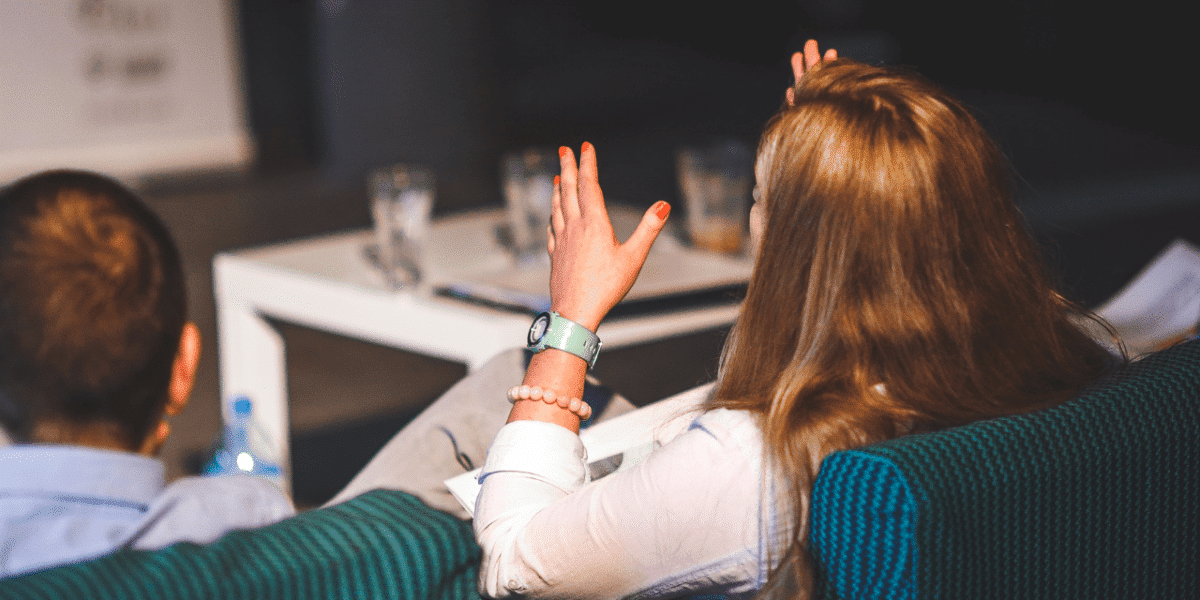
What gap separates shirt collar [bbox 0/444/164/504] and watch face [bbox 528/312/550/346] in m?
0.33

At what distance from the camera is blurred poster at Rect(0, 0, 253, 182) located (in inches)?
150

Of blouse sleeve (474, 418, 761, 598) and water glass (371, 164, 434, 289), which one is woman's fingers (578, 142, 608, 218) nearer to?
blouse sleeve (474, 418, 761, 598)

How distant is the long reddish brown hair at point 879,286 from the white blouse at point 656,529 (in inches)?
1.1

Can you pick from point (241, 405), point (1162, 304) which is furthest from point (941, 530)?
point (241, 405)

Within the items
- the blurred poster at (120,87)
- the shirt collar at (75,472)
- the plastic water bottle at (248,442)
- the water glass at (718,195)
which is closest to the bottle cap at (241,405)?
the plastic water bottle at (248,442)

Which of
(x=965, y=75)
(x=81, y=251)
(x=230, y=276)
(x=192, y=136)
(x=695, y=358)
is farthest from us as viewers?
(x=192, y=136)

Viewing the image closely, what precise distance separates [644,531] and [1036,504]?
0.90 ft

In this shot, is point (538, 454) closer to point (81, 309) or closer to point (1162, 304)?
point (81, 309)

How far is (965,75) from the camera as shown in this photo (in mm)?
2797

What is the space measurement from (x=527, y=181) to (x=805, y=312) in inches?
45.9

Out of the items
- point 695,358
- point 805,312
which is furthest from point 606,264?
point 695,358

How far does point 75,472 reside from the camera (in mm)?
723

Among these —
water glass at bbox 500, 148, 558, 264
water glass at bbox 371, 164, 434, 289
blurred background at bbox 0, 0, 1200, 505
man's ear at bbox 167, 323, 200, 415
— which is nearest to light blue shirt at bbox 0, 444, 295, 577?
man's ear at bbox 167, 323, 200, 415

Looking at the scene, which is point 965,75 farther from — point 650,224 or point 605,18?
point 605,18
